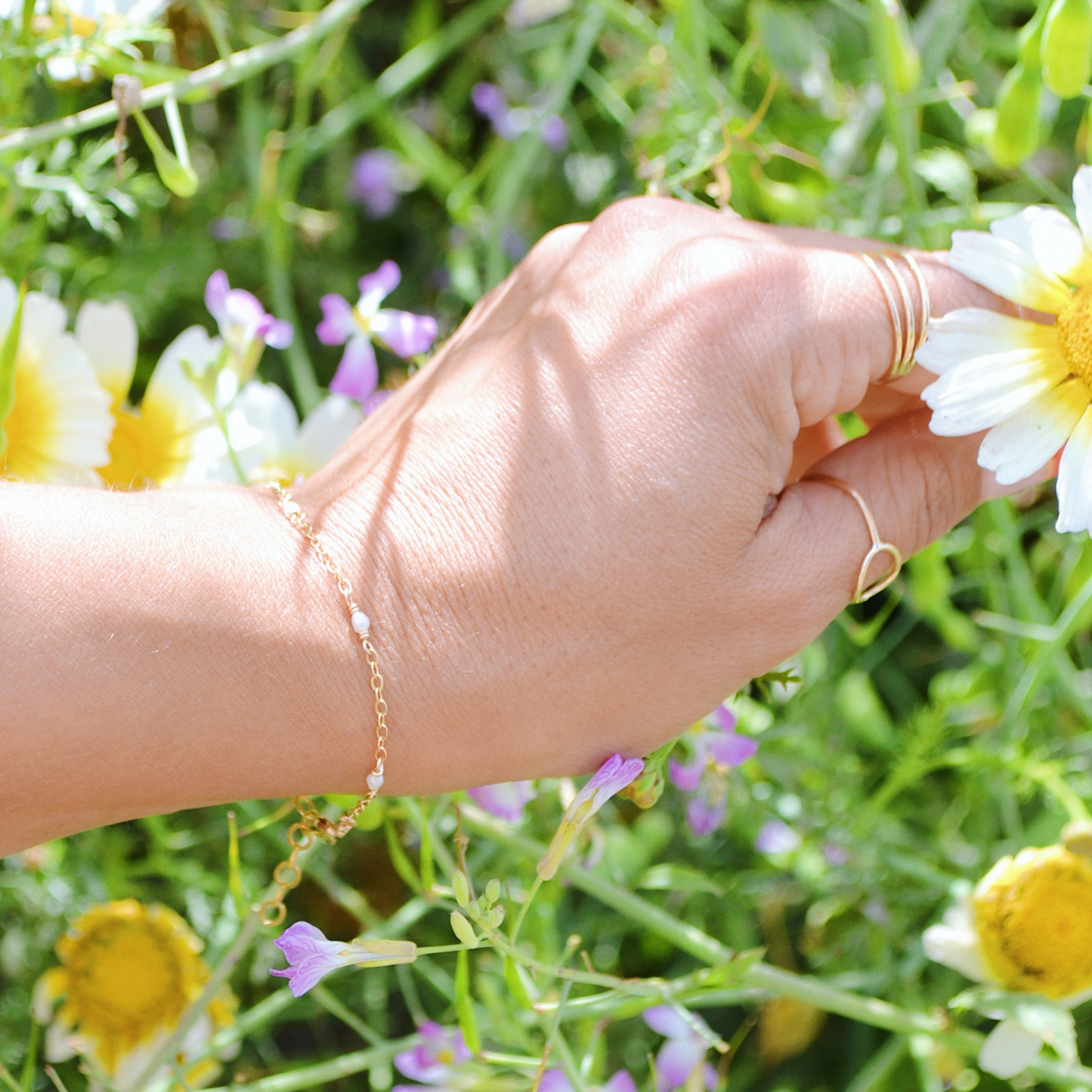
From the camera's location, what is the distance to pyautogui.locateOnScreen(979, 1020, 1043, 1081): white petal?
0.68 m

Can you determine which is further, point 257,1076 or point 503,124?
point 503,124

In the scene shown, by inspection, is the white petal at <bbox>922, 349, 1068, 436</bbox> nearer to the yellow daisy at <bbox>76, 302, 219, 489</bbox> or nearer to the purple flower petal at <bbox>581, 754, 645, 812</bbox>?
the purple flower petal at <bbox>581, 754, 645, 812</bbox>

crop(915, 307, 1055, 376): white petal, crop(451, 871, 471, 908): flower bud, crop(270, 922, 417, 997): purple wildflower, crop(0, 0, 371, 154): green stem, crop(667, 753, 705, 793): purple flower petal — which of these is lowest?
crop(667, 753, 705, 793): purple flower petal

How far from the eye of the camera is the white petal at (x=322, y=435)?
81 centimetres

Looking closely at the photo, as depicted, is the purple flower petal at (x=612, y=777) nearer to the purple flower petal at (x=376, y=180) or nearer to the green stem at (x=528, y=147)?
the green stem at (x=528, y=147)

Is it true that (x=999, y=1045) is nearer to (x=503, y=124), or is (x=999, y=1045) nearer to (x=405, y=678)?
(x=405, y=678)

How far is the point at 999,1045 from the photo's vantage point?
2.24ft

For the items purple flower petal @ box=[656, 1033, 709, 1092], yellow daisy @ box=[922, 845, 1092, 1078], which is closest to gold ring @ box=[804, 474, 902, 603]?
yellow daisy @ box=[922, 845, 1092, 1078]

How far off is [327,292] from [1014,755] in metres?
0.74

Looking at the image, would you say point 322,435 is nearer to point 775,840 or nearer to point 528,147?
point 528,147

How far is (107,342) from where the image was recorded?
0.79 m

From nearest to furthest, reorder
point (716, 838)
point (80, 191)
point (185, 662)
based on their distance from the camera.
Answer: point (185, 662)
point (80, 191)
point (716, 838)

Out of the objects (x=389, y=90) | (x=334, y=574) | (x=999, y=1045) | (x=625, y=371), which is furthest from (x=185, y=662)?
(x=389, y=90)

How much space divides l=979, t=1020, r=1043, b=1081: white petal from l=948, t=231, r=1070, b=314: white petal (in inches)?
16.7
